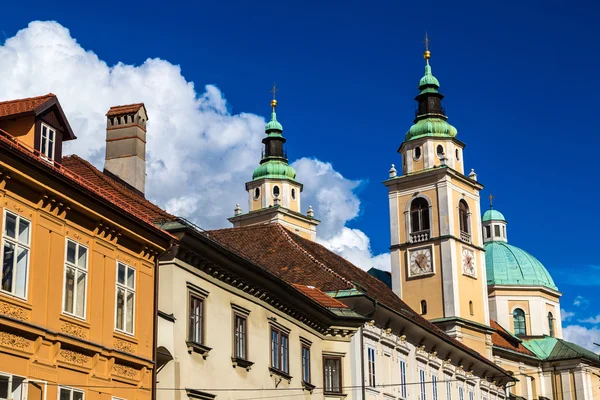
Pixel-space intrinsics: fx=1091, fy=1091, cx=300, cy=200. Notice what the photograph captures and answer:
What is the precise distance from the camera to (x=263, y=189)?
115562 millimetres

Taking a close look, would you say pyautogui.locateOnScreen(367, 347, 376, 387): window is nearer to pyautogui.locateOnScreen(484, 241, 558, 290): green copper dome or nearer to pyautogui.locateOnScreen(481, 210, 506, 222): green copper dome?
pyautogui.locateOnScreen(484, 241, 558, 290): green copper dome

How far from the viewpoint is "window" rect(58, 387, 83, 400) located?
69.7ft

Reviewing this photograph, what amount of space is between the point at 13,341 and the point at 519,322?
92.2 meters

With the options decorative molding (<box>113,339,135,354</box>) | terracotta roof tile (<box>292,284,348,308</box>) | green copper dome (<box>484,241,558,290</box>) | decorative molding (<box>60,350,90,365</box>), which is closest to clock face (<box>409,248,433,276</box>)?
green copper dome (<box>484,241,558,290</box>)

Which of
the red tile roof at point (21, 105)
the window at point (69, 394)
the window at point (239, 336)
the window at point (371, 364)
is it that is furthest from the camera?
the window at point (371, 364)

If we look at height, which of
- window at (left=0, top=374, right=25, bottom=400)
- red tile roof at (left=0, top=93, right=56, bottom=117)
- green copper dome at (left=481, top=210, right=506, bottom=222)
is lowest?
window at (left=0, top=374, right=25, bottom=400)

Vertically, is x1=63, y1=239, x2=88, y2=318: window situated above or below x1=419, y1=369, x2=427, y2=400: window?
below

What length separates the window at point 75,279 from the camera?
21984mm

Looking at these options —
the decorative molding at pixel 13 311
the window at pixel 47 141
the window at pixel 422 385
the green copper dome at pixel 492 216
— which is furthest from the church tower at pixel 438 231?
the decorative molding at pixel 13 311

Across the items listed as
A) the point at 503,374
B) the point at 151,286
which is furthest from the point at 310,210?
the point at 151,286

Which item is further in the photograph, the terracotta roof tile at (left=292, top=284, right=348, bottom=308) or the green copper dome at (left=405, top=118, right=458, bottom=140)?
Result: the green copper dome at (left=405, top=118, right=458, bottom=140)

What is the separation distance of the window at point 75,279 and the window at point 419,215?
6505 cm

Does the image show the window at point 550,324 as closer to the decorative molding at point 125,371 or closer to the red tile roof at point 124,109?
the red tile roof at point 124,109

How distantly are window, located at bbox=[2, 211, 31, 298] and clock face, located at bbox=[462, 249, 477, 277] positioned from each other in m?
66.5
